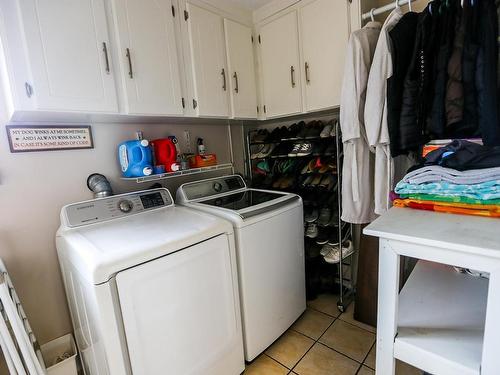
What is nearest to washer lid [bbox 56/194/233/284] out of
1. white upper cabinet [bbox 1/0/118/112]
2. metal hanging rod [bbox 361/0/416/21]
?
white upper cabinet [bbox 1/0/118/112]

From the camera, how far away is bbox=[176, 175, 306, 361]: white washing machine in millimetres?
1462

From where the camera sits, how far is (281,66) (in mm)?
1973

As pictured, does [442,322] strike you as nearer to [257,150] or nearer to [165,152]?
[165,152]

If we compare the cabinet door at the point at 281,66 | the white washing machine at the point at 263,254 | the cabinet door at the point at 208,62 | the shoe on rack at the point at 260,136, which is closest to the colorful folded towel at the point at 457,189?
the white washing machine at the point at 263,254

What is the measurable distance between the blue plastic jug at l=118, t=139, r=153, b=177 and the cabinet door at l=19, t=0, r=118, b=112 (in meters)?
0.27

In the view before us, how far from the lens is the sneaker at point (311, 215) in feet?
6.93

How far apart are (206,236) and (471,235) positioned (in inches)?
39.6

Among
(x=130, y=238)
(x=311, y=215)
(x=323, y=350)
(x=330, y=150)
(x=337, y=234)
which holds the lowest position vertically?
(x=323, y=350)

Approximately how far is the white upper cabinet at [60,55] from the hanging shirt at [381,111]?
4.58 ft

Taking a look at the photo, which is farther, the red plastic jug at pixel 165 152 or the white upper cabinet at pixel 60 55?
the red plastic jug at pixel 165 152

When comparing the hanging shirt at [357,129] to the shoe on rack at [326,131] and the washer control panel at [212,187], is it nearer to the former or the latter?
the shoe on rack at [326,131]

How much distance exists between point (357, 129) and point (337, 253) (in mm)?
1004

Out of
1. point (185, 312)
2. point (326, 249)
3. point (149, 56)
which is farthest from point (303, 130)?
point (185, 312)

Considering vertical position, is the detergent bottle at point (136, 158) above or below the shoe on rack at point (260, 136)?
below
